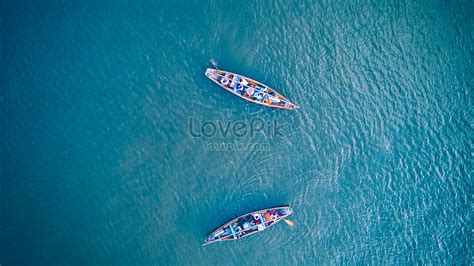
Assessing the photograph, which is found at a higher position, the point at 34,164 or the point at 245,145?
the point at 34,164

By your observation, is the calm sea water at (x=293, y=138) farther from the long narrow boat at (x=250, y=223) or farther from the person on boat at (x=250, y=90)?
the person on boat at (x=250, y=90)

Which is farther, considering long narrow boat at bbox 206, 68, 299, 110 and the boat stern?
the boat stern

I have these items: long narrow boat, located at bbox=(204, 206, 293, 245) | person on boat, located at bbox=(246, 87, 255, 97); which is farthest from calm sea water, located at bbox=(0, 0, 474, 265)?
person on boat, located at bbox=(246, 87, 255, 97)

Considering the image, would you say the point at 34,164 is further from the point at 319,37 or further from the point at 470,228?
the point at 470,228

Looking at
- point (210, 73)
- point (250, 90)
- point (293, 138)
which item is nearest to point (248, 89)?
point (250, 90)

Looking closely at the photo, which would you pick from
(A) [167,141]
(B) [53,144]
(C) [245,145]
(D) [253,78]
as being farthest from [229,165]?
(B) [53,144]

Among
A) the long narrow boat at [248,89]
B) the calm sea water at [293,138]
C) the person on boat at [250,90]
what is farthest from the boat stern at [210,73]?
the person on boat at [250,90]

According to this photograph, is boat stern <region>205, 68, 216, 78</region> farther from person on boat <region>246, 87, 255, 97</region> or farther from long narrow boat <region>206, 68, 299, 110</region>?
person on boat <region>246, 87, 255, 97</region>

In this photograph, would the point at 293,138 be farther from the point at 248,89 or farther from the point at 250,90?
the point at 248,89
